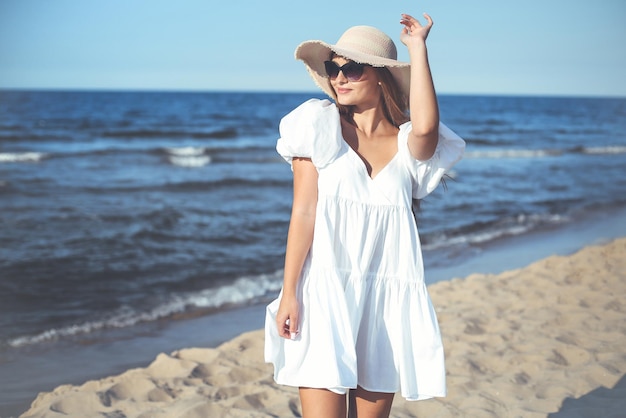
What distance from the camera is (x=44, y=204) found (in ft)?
39.3

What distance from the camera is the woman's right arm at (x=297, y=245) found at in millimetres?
2336

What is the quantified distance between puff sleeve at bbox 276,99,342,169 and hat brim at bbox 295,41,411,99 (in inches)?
8.6

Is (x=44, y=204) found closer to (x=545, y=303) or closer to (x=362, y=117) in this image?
(x=545, y=303)

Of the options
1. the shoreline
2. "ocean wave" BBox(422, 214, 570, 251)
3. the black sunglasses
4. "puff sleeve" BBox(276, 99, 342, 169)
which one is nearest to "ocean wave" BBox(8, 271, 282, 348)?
the shoreline

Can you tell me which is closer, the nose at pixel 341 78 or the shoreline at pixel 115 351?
the nose at pixel 341 78

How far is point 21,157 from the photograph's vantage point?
19438 millimetres

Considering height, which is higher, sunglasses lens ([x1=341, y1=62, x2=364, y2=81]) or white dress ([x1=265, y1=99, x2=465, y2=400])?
sunglasses lens ([x1=341, y1=62, x2=364, y2=81])

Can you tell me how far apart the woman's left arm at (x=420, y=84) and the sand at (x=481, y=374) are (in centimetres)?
209

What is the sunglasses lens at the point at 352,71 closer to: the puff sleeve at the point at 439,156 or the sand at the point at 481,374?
the puff sleeve at the point at 439,156

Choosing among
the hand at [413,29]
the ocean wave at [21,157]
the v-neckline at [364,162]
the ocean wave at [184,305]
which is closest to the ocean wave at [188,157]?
the ocean wave at [21,157]

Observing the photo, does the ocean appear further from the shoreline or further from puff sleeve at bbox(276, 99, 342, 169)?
puff sleeve at bbox(276, 99, 342, 169)

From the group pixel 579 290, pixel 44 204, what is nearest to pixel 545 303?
pixel 579 290

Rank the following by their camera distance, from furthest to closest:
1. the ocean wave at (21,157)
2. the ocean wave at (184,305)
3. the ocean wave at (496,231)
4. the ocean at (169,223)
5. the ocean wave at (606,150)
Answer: the ocean wave at (606,150), the ocean wave at (21,157), the ocean wave at (496,231), the ocean at (169,223), the ocean wave at (184,305)

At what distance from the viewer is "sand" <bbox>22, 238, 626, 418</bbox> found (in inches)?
154
